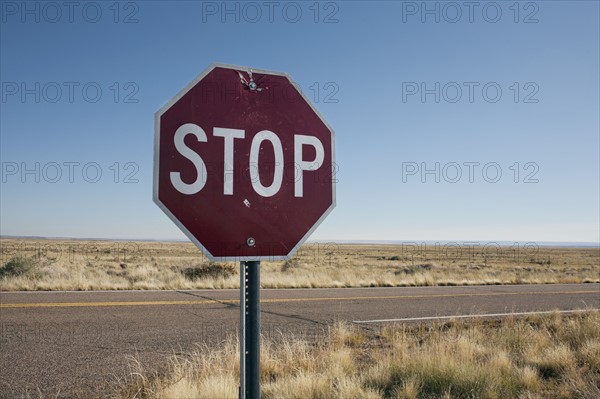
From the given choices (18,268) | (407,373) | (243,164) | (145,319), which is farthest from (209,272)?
(243,164)

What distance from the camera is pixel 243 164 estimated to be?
2.04 meters

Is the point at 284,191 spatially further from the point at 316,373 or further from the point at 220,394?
the point at 316,373

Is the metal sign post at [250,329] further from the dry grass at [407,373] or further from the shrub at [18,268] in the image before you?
the shrub at [18,268]

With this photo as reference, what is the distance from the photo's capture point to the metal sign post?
2.03 m

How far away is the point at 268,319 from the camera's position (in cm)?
863

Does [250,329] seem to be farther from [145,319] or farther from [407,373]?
[145,319]

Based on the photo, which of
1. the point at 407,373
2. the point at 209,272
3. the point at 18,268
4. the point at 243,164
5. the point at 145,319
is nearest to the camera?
the point at 243,164

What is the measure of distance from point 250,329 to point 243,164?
734 millimetres

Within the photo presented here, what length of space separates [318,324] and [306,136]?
6.72 m

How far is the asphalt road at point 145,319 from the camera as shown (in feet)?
16.4

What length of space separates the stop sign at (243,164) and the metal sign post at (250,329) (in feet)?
0.33

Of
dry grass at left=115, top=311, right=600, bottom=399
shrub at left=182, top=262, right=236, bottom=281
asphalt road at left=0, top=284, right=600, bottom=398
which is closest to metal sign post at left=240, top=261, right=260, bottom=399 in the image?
dry grass at left=115, top=311, right=600, bottom=399

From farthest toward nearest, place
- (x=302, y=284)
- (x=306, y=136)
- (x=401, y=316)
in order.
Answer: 1. (x=302, y=284)
2. (x=401, y=316)
3. (x=306, y=136)

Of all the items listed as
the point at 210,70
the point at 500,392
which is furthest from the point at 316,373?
the point at 210,70
